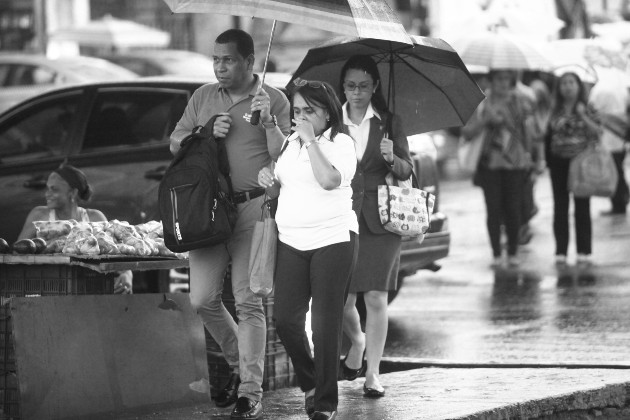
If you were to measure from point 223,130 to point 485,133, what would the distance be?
8.12 metres

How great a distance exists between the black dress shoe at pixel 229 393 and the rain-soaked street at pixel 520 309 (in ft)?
6.79

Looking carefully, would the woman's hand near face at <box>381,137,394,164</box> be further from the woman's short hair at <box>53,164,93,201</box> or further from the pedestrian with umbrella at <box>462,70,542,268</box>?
the pedestrian with umbrella at <box>462,70,542,268</box>

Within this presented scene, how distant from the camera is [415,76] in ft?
29.4

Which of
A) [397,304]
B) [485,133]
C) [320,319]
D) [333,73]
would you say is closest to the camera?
[320,319]

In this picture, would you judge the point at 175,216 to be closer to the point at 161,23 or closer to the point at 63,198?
the point at 63,198

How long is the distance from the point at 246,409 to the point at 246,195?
1069mm

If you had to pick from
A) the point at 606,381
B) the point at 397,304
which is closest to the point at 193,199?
the point at 606,381

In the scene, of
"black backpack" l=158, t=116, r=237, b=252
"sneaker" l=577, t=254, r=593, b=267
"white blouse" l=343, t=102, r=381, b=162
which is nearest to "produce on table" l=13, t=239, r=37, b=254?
"black backpack" l=158, t=116, r=237, b=252

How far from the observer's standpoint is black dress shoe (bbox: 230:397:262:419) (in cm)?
753

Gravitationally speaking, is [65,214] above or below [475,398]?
above

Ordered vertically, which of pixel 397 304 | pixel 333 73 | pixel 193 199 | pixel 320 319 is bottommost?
pixel 397 304

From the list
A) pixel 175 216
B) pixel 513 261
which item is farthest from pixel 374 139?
pixel 513 261

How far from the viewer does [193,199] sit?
7566mm

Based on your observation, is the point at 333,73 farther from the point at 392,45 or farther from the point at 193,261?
the point at 193,261
